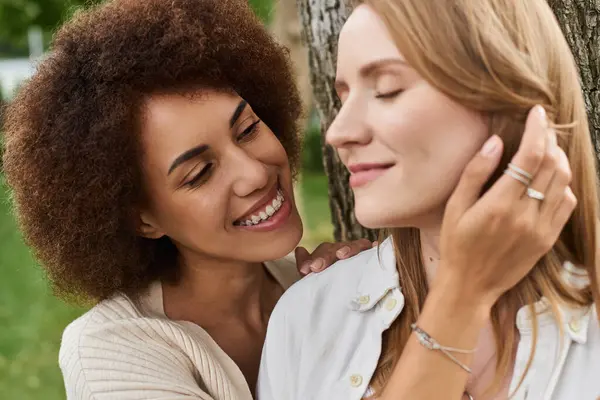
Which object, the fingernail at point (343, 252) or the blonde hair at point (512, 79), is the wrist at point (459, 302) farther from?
the fingernail at point (343, 252)

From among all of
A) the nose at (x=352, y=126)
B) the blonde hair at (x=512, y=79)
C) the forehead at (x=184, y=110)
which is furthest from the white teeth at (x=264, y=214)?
the blonde hair at (x=512, y=79)

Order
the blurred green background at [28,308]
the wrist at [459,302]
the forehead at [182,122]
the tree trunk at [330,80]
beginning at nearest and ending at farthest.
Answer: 1. the wrist at [459,302]
2. the forehead at [182,122]
3. the tree trunk at [330,80]
4. the blurred green background at [28,308]

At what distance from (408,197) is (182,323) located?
39.0 inches

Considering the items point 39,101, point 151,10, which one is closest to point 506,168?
point 151,10

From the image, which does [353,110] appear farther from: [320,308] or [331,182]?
[331,182]

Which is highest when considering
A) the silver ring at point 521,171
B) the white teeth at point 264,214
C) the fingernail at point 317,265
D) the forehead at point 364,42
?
the forehead at point 364,42

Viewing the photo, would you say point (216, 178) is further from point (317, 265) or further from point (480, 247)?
point (480, 247)

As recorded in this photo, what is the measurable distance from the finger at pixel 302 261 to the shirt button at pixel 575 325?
92 cm

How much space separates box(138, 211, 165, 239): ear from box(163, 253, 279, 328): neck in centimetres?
13

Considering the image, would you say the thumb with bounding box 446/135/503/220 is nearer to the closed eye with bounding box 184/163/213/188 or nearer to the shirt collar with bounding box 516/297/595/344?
the shirt collar with bounding box 516/297/595/344

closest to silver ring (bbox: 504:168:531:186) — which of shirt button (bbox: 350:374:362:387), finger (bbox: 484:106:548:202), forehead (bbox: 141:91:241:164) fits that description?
finger (bbox: 484:106:548:202)

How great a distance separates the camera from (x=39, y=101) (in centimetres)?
214

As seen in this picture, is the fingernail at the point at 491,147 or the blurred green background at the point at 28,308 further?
the blurred green background at the point at 28,308

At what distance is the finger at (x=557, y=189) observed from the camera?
1428 mm
